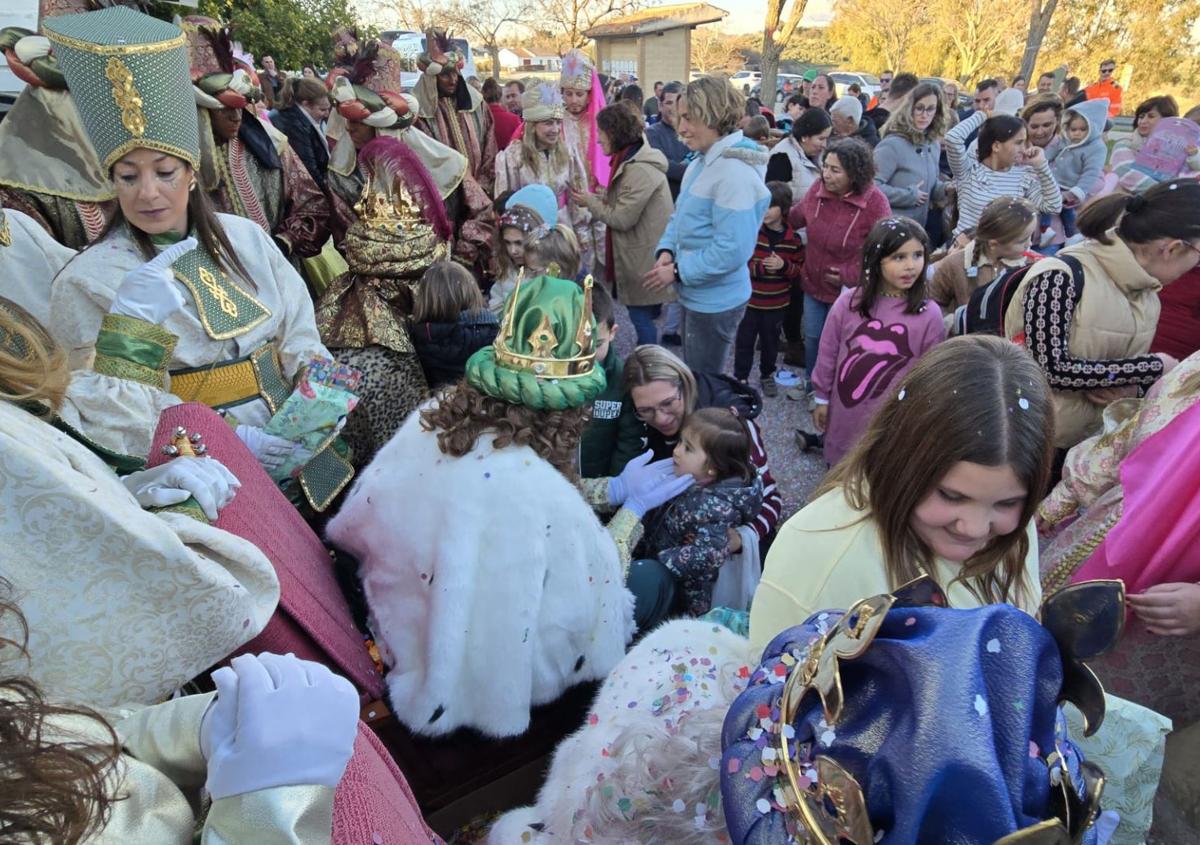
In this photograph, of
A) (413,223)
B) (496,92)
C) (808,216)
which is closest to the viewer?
(413,223)

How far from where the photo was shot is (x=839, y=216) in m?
4.82

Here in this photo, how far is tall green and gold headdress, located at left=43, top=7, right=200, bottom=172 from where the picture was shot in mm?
2129

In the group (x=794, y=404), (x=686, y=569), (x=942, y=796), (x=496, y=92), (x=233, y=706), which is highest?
(x=496, y=92)

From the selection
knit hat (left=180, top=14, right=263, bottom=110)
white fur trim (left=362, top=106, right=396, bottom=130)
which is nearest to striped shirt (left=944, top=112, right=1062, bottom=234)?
white fur trim (left=362, top=106, right=396, bottom=130)

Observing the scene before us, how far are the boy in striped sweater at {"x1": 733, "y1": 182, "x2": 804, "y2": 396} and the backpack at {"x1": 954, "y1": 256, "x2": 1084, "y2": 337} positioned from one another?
1810 mm

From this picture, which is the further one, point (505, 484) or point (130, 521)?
point (505, 484)

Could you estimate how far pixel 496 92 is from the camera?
348 inches

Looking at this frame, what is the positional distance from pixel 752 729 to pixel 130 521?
1.03m

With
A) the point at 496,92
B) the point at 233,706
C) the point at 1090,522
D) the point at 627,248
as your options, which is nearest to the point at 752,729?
the point at 233,706

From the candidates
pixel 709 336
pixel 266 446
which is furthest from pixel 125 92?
pixel 709 336

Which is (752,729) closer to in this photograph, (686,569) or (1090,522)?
(686,569)

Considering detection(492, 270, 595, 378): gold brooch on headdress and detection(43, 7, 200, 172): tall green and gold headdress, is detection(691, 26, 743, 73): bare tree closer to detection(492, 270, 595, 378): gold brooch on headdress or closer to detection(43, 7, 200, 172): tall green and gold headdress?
detection(43, 7, 200, 172): tall green and gold headdress

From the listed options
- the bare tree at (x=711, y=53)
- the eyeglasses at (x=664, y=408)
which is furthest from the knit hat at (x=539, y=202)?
the bare tree at (x=711, y=53)

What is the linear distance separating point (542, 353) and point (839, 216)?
Result: 3.59 meters
